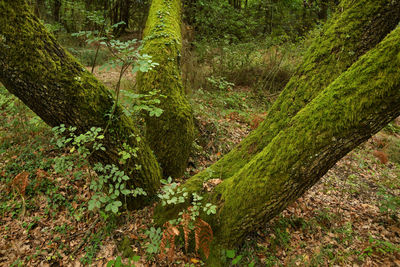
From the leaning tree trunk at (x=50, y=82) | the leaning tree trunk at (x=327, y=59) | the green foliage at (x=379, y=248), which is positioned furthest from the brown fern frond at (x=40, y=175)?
the green foliage at (x=379, y=248)

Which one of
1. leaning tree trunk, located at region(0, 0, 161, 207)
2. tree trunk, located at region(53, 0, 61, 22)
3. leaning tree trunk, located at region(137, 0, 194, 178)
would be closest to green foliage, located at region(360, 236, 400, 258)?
leaning tree trunk, located at region(137, 0, 194, 178)

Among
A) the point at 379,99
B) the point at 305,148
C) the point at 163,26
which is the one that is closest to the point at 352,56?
the point at 379,99

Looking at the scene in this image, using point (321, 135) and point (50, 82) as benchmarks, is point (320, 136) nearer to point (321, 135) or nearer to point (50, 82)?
point (321, 135)

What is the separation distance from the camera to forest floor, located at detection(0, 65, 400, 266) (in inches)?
107

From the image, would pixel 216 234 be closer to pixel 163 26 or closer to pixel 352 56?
pixel 352 56

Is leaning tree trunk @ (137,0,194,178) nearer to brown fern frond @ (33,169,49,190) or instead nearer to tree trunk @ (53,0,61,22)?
brown fern frond @ (33,169,49,190)

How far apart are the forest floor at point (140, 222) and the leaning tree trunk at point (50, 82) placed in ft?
1.80

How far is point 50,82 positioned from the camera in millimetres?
2160

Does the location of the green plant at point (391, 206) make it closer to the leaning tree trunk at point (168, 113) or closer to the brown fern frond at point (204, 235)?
the brown fern frond at point (204, 235)

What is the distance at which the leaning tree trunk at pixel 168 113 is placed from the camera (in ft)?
11.3

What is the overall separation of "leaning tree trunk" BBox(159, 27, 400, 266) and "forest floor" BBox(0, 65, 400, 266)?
2.19 ft

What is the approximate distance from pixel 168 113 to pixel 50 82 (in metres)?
1.63

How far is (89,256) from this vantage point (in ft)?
8.87

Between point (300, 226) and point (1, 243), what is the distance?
4242 mm
